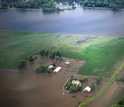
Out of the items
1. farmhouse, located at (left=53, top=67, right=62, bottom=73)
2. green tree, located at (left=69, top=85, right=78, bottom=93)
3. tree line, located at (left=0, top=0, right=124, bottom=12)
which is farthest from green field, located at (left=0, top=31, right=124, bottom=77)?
tree line, located at (left=0, top=0, right=124, bottom=12)

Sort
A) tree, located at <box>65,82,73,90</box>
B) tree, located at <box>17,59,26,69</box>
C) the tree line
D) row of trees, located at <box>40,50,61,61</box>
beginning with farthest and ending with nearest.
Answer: the tree line, row of trees, located at <box>40,50,61,61</box>, tree, located at <box>17,59,26,69</box>, tree, located at <box>65,82,73,90</box>

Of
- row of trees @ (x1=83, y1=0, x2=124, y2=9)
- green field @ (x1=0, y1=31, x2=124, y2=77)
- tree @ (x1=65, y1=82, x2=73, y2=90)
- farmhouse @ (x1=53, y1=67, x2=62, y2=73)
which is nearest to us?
tree @ (x1=65, y1=82, x2=73, y2=90)

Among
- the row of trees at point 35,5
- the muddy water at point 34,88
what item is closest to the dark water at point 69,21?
the row of trees at point 35,5

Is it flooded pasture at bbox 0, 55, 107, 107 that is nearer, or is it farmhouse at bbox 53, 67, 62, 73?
flooded pasture at bbox 0, 55, 107, 107

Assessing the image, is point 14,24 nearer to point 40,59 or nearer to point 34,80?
point 40,59

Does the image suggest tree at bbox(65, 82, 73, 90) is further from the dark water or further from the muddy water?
the dark water

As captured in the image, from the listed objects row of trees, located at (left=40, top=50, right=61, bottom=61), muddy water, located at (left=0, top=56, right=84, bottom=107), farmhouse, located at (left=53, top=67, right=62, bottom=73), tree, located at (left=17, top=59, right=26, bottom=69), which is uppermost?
row of trees, located at (left=40, top=50, right=61, bottom=61)

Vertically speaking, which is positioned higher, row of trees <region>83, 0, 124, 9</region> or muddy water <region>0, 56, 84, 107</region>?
row of trees <region>83, 0, 124, 9</region>

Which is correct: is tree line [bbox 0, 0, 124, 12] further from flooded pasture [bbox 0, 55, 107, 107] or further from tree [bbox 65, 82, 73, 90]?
tree [bbox 65, 82, 73, 90]

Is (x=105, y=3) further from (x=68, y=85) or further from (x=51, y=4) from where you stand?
(x=68, y=85)
